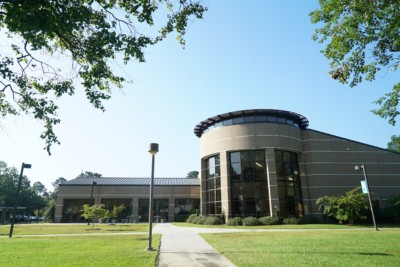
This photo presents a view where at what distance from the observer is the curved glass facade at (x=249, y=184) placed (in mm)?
29734

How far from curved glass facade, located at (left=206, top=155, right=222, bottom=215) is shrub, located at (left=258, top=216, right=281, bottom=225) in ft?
19.8

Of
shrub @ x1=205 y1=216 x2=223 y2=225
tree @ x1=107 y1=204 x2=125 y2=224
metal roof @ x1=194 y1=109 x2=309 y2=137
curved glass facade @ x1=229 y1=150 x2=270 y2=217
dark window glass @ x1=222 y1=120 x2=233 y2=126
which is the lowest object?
shrub @ x1=205 y1=216 x2=223 y2=225

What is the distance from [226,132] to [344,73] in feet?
73.4

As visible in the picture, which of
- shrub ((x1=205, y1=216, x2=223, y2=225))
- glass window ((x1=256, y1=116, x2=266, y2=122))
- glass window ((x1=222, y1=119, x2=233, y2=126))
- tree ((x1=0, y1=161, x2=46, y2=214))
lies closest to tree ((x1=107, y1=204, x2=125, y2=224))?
shrub ((x1=205, y1=216, x2=223, y2=225))

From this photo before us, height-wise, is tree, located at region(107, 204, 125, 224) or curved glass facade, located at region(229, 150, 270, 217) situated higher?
curved glass facade, located at region(229, 150, 270, 217)

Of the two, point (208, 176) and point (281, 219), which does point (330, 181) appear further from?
point (208, 176)

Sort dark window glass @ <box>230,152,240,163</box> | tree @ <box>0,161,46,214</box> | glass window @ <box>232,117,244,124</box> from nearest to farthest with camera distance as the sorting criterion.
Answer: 1. dark window glass @ <box>230,152,240,163</box>
2. glass window @ <box>232,117,244,124</box>
3. tree @ <box>0,161,46,214</box>

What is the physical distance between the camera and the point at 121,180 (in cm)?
4550

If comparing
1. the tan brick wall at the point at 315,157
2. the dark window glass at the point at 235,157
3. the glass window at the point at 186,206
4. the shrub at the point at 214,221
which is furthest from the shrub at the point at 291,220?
the glass window at the point at 186,206

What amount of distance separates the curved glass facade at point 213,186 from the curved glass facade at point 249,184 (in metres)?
2.30

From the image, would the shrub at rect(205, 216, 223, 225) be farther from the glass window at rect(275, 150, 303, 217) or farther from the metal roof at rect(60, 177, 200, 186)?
the metal roof at rect(60, 177, 200, 186)

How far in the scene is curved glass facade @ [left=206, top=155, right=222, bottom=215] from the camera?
3272 cm

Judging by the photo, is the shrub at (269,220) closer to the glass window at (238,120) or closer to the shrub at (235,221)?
the shrub at (235,221)

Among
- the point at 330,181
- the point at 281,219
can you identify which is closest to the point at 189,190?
the point at 281,219
